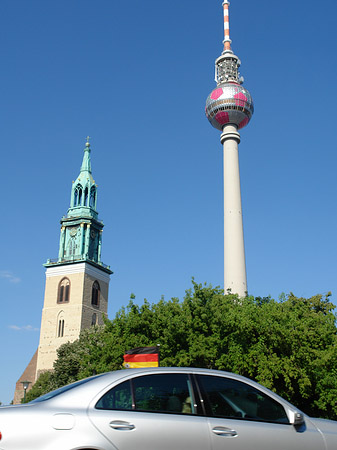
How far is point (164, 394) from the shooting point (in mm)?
4758

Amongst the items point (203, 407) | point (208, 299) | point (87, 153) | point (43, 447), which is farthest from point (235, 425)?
point (87, 153)

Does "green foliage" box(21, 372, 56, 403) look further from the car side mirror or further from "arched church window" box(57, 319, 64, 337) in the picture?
the car side mirror

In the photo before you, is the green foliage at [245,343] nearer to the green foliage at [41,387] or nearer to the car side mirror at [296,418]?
the car side mirror at [296,418]

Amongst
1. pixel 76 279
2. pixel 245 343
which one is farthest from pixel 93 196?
pixel 245 343

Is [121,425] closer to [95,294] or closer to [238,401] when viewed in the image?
[238,401]

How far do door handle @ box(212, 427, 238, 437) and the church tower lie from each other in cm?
6019

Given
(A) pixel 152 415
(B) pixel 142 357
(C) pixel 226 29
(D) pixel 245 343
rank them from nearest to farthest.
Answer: (A) pixel 152 415 < (B) pixel 142 357 < (D) pixel 245 343 < (C) pixel 226 29

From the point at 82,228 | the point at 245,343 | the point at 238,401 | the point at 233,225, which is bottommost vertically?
the point at 238,401

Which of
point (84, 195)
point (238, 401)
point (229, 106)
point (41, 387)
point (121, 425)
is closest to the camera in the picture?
point (121, 425)

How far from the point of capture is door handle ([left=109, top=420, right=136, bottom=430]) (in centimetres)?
426

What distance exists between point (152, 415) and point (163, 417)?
0.10 meters

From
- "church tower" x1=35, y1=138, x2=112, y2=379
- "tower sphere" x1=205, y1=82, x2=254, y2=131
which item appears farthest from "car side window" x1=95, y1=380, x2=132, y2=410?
"church tower" x1=35, y1=138, x2=112, y2=379

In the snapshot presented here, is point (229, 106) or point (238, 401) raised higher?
point (229, 106)

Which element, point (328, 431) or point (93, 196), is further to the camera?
point (93, 196)
